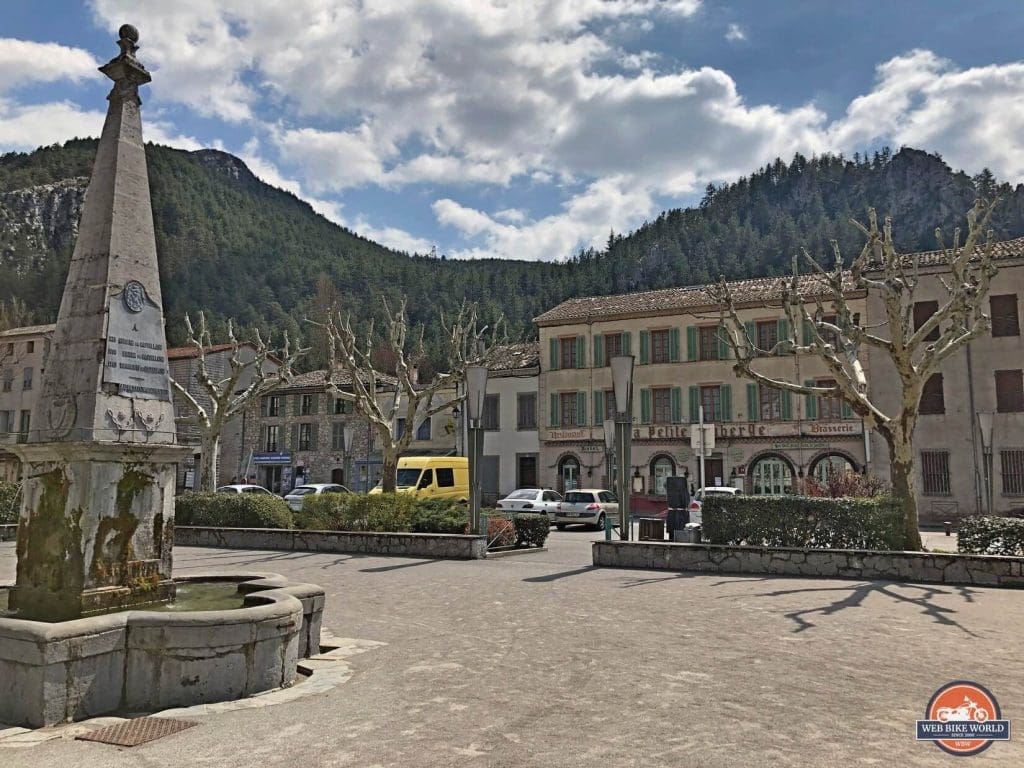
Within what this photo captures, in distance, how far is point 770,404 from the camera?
32.8 m

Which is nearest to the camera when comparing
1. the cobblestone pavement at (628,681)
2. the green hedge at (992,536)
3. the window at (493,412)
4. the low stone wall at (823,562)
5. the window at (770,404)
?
the cobblestone pavement at (628,681)

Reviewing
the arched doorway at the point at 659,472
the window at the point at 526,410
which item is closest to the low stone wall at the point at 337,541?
the arched doorway at the point at 659,472

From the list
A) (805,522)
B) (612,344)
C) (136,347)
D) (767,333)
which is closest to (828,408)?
(767,333)

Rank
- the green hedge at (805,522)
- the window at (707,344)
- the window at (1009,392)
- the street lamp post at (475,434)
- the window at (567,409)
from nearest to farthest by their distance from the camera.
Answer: the green hedge at (805,522) < the street lamp post at (475,434) < the window at (1009,392) < the window at (707,344) < the window at (567,409)

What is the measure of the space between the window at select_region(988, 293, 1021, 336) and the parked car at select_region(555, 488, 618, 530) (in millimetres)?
16289

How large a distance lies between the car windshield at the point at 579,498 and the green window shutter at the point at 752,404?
32.3ft

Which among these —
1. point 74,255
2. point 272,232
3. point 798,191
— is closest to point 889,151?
point 798,191

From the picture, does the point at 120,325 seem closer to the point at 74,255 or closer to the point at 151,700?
the point at 74,255

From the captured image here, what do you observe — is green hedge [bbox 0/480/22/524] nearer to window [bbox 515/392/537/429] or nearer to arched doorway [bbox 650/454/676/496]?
window [bbox 515/392/537/429]

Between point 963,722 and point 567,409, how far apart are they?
105 feet

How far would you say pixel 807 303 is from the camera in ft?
107

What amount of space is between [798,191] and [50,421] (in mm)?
139535

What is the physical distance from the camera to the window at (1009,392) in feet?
94.5

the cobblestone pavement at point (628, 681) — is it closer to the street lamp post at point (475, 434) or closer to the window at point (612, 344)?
the street lamp post at point (475, 434)
